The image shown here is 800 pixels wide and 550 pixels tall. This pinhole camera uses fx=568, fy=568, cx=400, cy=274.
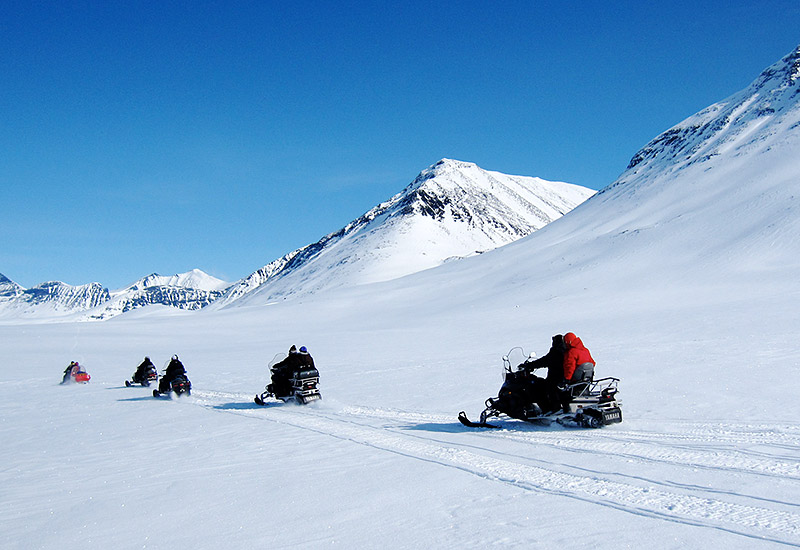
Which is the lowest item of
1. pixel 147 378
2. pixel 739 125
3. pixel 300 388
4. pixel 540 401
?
pixel 540 401

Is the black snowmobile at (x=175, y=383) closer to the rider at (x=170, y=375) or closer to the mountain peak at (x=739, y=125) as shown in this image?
the rider at (x=170, y=375)

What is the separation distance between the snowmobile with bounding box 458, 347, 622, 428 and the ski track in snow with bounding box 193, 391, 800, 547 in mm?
290

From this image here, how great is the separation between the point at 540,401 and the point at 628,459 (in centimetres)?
285

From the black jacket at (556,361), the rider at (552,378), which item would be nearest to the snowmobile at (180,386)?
the rider at (552,378)

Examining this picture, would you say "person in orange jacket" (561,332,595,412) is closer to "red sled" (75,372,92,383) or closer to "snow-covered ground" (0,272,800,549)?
"snow-covered ground" (0,272,800,549)

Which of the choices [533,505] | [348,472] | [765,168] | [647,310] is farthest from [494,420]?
[765,168]

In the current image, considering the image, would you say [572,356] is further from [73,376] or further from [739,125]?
[739,125]

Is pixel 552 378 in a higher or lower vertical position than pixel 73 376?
lower

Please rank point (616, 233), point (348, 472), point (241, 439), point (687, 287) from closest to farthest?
point (348, 472) → point (241, 439) → point (687, 287) → point (616, 233)

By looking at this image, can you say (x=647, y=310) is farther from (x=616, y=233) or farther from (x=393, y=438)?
(x=616, y=233)

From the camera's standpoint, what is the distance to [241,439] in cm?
1002

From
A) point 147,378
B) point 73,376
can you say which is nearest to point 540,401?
point 147,378

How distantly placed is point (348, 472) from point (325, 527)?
196 centimetres

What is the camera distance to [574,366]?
9320 millimetres
